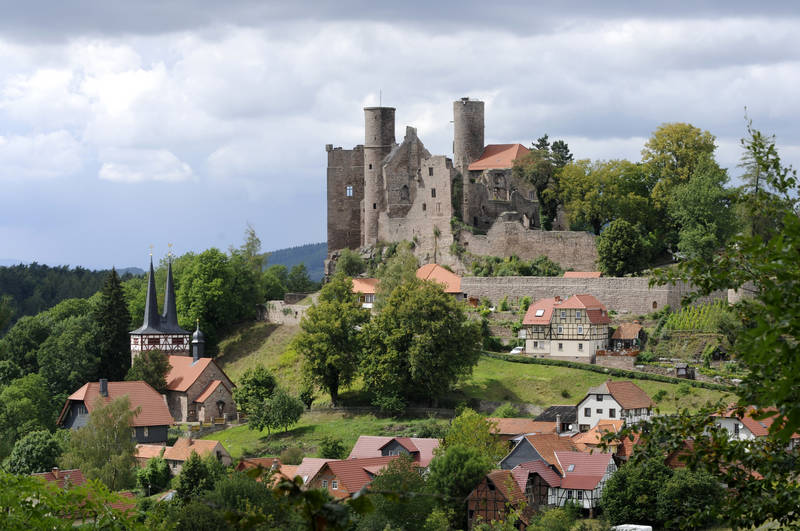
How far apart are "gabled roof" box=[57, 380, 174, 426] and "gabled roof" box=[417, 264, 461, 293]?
46.8 ft

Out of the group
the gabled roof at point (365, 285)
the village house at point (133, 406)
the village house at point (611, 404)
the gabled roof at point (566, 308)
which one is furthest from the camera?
the gabled roof at point (365, 285)

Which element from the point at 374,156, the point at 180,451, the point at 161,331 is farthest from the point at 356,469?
the point at 374,156

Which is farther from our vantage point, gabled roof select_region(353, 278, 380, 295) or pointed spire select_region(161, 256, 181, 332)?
pointed spire select_region(161, 256, 181, 332)

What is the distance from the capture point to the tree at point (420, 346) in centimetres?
4838

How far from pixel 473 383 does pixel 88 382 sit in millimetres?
21291

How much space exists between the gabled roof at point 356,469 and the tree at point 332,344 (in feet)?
32.4

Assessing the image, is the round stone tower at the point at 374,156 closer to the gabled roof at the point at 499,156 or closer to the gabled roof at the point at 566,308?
the gabled roof at the point at 499,156

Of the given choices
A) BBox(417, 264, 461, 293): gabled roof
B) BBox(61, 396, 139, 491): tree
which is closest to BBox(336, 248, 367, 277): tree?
BBox(417, 264, 461, 293): gabled roof

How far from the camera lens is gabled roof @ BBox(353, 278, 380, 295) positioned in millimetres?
60750

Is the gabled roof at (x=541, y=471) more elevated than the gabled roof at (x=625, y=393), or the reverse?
the gabled roof at (x=625, y=393)

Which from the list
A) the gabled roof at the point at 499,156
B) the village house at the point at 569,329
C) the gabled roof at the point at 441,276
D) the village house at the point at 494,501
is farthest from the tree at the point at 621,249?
the village house at the point at 494,501

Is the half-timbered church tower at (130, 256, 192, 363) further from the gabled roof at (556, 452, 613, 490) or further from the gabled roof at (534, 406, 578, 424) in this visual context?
the gabled roof at (556, 452, 613, 490)

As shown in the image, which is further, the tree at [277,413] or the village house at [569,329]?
the village house at [569,329]

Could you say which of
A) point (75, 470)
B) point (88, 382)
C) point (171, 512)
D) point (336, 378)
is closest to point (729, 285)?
point (171, 512)
